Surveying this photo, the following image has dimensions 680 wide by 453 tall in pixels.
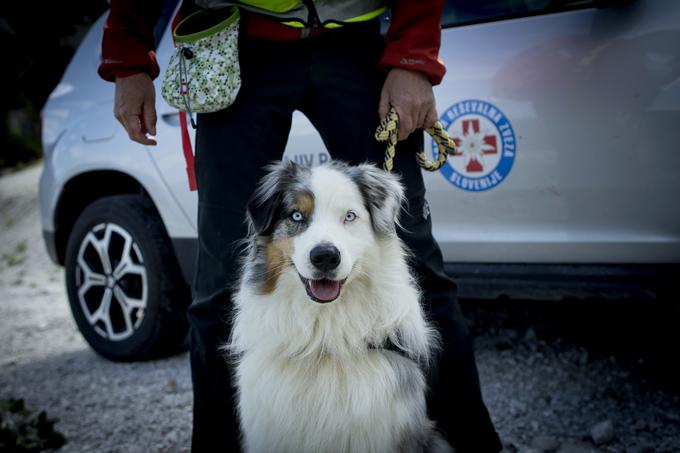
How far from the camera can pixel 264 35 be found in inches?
80.7

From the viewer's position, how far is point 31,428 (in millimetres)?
2898

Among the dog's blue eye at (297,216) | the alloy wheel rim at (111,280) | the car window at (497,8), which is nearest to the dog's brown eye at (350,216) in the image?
the dog's blue eye at (297,216)

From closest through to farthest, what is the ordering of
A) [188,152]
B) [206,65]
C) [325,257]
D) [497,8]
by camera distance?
[325,257] → [206,65] → [188,152] → [497,8]

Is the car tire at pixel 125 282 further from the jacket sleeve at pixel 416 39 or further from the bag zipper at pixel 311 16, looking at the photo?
the jacket sleeve at pixel 416 39

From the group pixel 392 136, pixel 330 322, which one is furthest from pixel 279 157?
pixel 330 322

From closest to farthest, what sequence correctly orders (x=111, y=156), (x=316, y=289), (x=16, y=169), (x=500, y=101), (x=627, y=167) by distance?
(x=316, y=289) < (x=627, y=167) < (x=500, y=101) < (x=111, y=156) < (x=16, y=169)

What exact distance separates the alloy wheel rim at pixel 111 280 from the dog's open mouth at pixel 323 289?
1968mm

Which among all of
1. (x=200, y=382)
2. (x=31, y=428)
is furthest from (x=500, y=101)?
(x=31, y=428)

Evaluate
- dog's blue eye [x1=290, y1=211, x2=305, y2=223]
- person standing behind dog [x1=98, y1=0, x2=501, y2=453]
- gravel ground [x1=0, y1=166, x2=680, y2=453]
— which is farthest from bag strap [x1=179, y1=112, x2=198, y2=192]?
gravel ground [x1=0, y1=166, x2=680, y2=453]

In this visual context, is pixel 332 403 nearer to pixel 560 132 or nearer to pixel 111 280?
pixel 560 132

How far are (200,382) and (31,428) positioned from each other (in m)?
1.24

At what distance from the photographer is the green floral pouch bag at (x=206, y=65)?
1988 mm

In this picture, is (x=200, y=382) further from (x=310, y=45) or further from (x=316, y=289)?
(x=310, y=45)

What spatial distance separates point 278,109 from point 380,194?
467 millimetres
